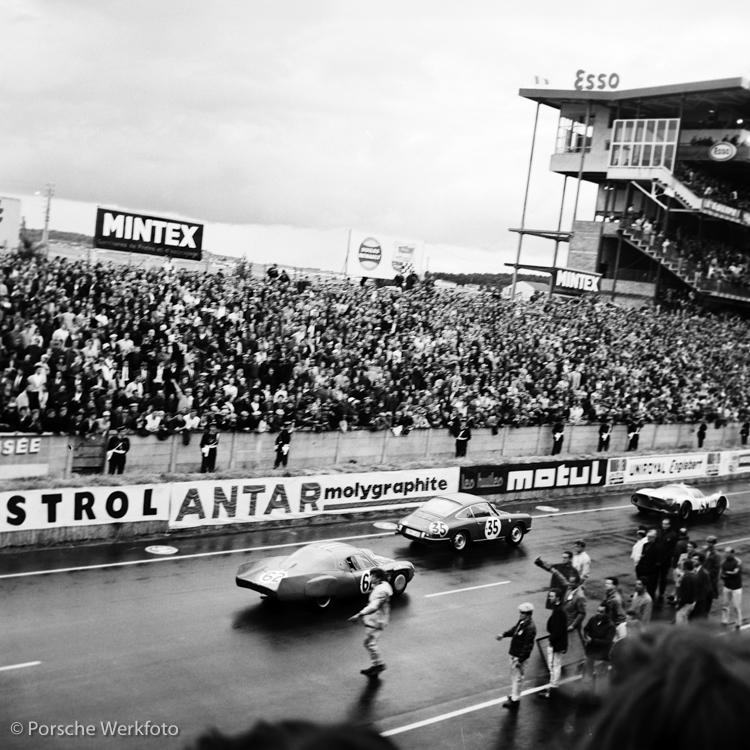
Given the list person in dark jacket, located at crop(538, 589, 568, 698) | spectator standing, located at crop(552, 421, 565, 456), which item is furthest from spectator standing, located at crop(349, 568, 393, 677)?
spectator standing, located at crop(552, 421, 565, 456)

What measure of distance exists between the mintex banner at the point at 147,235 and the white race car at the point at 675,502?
1839cm

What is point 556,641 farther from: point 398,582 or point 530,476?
point 530,476

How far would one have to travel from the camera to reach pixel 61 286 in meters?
24.9

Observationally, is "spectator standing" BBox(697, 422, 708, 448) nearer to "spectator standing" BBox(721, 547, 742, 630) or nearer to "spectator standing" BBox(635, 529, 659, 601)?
"spectator standing" BBox(635, 529, 659, 601)

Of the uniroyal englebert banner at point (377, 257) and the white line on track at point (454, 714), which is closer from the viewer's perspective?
the white line on track at point (454, 714)

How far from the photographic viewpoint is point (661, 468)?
36250mm

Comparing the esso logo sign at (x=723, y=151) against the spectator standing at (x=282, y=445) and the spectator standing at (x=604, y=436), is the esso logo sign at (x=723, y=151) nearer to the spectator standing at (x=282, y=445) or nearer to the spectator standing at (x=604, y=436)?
the spectator standing at (x=604, y=436)

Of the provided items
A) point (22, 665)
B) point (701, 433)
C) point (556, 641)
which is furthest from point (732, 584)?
point (701, 433)

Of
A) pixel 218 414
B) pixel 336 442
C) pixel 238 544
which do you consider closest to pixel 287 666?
pixel 238 544

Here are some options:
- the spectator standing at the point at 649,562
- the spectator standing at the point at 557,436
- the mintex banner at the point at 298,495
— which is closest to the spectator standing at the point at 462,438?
the mintex banner at the point at 298,495

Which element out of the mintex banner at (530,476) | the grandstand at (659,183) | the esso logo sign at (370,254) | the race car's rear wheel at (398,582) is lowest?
the race car's rear wheel at (398,582)

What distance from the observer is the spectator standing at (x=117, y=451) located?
2123 centimetres

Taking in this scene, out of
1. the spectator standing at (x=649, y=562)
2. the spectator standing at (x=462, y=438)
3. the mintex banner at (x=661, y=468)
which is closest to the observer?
the spectator standing at (x=649, y=562)

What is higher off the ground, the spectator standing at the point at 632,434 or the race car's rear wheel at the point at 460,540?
the spectator standing at the point at 632,434
